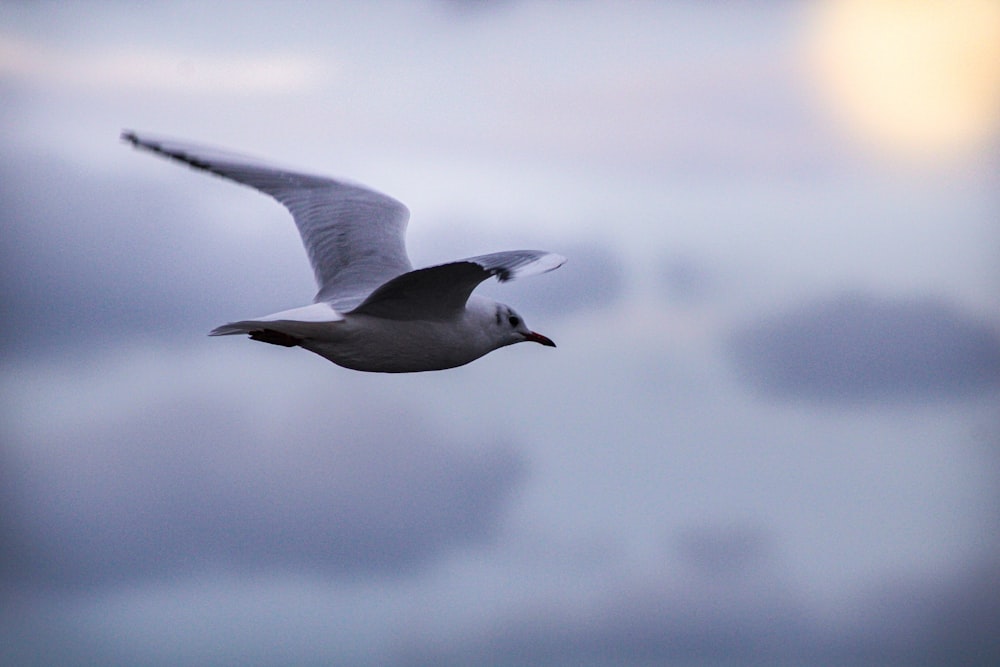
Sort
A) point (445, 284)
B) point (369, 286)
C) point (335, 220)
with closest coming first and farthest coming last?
point (445, 284), point (369, 286), point (335, 220)

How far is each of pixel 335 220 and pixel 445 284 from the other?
2979 mm

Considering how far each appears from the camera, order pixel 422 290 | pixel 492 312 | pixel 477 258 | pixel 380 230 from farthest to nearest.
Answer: pixel 380 230 → pixel 492 312 → pixel 422 290 → pixel 477 258

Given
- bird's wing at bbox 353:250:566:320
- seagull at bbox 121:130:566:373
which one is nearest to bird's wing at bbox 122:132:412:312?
seagull at bbox 121:130:566:373

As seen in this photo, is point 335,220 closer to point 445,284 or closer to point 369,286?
point 369,286

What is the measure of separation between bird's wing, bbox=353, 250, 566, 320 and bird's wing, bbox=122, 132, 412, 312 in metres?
0.76

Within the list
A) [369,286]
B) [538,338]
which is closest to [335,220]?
[369,286]

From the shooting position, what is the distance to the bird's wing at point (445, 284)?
35.4 feet

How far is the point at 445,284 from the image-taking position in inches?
460

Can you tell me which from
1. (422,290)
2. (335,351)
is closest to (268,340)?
(335,351)

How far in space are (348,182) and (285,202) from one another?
2.42ft

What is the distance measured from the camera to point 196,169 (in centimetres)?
1311

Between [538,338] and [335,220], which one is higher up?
[335,220]

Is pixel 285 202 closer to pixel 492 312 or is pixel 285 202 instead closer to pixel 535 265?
pixel 492 312

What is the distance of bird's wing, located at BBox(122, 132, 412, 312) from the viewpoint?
528 inches
